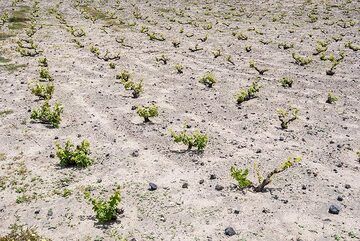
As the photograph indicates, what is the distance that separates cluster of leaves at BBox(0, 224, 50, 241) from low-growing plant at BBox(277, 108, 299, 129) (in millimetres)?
9851

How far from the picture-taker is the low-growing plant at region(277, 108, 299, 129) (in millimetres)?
15688

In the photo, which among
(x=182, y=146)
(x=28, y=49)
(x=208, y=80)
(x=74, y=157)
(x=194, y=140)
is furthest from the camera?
(x=28, y=49)

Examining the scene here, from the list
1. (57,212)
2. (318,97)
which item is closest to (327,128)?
(318,97)

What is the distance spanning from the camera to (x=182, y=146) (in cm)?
1418

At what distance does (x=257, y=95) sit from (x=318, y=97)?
9.54 ft

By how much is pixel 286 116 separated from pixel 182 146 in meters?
5.01

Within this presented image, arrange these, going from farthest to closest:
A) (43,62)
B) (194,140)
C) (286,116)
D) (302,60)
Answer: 1. (302,60)
2. (43,62)
3. (286,116)
4. (194,140)

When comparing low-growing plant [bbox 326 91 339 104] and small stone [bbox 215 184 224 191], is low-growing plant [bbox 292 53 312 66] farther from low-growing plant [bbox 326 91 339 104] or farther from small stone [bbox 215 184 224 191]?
small stone [bbox 215 184 224 191]

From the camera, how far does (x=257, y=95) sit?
19406 millimetres

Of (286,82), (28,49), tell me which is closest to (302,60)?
(286,82)

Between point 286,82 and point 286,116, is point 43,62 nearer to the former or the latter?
point 286,82

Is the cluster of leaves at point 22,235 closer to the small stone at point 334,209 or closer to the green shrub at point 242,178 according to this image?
the green shrub at point 242,178

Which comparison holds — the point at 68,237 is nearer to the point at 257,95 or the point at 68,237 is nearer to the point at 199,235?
the point at 199,235

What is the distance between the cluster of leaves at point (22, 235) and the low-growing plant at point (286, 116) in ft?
32.3
